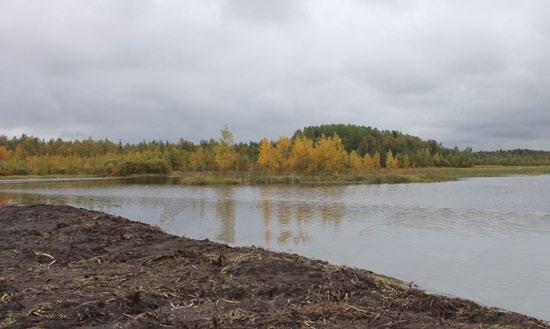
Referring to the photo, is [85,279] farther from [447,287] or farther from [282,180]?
Answer: [282,180]

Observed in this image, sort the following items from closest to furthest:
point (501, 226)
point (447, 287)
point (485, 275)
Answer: point (447, 287) → point (485, 275) → point (501, 226)

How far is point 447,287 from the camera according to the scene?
30.1 feet

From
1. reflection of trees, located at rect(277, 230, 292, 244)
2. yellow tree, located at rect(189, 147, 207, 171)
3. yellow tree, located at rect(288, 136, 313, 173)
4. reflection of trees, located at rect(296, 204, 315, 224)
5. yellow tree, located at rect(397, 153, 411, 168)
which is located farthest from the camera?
yellow tree, located at rect(397, 153, 411, 168)

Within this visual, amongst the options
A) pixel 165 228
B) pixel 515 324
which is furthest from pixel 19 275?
pixel 165 228

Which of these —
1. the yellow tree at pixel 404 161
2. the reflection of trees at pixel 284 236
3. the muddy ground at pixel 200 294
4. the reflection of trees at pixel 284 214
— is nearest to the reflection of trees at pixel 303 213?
the reflection of trees at pixel 284 214

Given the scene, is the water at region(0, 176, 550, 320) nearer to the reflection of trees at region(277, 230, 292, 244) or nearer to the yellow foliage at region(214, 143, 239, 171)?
the reflection of trees at region(277, 230, 292, 244)

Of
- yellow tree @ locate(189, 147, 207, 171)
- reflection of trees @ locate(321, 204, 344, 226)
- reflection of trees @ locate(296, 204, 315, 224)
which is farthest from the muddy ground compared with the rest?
yellow tree @ locate(189, 147, 207, 171)

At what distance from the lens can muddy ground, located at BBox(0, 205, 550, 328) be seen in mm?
5602

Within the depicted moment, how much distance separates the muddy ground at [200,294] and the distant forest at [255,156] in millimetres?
60495

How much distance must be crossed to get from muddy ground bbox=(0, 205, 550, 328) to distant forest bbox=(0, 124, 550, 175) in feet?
198

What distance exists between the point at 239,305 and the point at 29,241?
24.0 feet

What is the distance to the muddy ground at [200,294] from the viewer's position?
18.4ft

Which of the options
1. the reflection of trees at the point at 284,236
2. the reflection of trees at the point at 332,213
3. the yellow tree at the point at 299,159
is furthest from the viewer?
the yellow tree at the point at 299,159

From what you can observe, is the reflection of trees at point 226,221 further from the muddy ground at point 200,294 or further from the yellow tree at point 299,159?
the yellow tree at point 299,159
